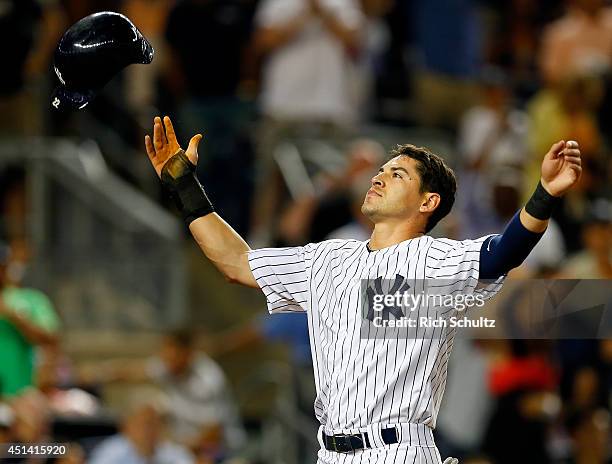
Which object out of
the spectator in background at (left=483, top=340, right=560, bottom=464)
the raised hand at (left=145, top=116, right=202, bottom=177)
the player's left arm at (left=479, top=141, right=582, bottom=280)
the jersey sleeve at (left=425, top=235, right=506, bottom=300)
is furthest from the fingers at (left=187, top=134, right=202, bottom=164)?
the spectator in background at (left=483, top=340, right=560, bottom=464)

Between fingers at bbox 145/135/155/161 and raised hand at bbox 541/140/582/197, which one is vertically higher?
fingers at bbox 145/135/155/161

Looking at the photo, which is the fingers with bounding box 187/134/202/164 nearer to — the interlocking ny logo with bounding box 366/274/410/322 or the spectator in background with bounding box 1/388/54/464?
the interlocking ny logo with bounding box 366/274/410/322

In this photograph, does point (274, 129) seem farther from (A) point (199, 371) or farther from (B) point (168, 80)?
(A) point (199, 371)

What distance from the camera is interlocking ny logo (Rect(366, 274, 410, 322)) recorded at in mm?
5648

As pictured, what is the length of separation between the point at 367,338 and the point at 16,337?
4.17 meters

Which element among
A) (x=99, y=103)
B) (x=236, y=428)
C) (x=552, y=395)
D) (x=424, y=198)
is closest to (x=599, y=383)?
(x=552, y=395)

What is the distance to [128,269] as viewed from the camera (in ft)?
36.9

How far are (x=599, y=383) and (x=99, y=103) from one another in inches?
189

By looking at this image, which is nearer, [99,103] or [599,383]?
[599,383]

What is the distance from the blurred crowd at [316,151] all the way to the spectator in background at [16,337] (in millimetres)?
13

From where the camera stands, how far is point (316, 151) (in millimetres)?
11922

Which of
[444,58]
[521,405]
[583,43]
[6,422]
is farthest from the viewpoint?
[444,58]

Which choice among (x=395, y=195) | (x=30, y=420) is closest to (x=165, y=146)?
(x=395, y=195)

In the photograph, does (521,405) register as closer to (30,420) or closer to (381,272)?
(30,420)
